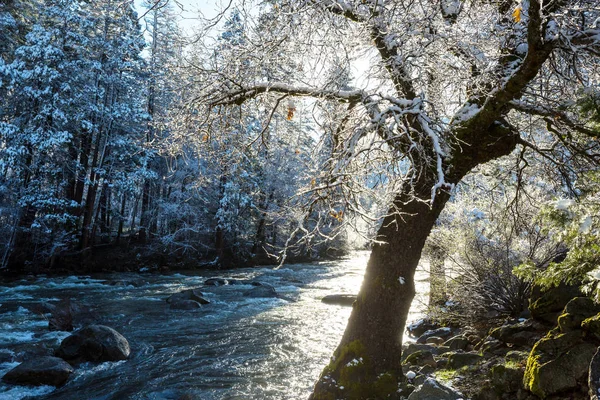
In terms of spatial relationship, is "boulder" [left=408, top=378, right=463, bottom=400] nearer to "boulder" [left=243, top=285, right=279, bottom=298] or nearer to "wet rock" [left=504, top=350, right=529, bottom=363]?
"wet rock" [left=504, top=350, right=529, bottom=363]

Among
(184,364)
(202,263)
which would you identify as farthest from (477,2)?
(202,263)

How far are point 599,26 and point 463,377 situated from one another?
4.45 meters

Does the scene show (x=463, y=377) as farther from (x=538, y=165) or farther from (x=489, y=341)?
(x=538, y=165)

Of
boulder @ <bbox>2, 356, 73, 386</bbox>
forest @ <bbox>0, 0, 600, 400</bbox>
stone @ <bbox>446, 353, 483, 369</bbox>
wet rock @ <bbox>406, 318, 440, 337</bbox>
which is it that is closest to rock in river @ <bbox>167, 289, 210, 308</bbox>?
forest @ <bbox>0, 0, 600, 400</bbox>

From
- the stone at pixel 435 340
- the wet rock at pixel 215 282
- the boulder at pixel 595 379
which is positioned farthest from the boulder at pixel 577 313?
the wet rock at pixel 215 282

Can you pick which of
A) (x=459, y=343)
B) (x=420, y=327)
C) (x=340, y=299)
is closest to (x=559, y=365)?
(x=459, y=343)

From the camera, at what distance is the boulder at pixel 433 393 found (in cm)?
478

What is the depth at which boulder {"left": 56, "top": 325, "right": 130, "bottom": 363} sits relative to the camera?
24.7 ft

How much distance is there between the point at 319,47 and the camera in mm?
5410

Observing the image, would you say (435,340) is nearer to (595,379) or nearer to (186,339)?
(595,379)

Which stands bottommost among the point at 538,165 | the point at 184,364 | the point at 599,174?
the point at 184,364

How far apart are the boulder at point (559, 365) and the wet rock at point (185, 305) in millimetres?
9509

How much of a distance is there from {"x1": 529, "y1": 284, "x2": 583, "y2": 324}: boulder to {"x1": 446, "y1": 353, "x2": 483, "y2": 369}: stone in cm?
117

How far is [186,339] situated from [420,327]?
18.5ft
